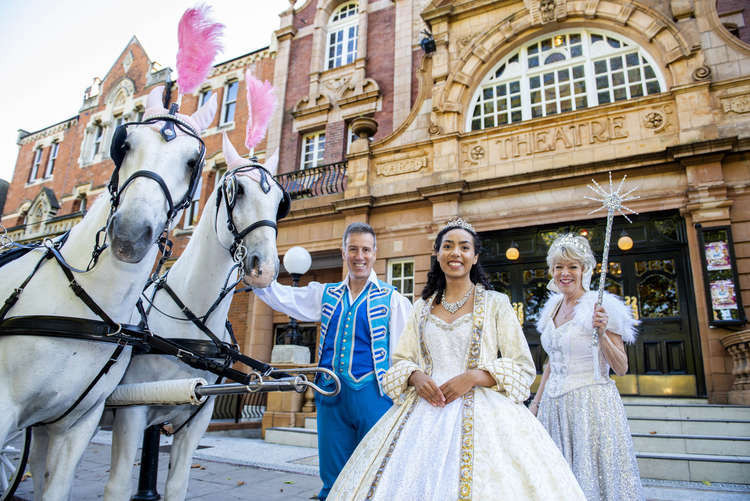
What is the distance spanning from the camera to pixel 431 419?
215 centimetres

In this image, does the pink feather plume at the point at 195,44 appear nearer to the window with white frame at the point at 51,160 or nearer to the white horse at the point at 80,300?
the white horse at the point at 80,300

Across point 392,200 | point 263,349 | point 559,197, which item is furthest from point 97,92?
point 559,197

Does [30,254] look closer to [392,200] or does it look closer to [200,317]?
[200,317]

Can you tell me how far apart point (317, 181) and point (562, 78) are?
7.03 metres

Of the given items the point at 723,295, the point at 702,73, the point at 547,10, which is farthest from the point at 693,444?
the point at 547,10

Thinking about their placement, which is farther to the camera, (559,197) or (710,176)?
(559,197)

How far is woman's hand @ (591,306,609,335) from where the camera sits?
302cm

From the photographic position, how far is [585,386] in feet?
10.2

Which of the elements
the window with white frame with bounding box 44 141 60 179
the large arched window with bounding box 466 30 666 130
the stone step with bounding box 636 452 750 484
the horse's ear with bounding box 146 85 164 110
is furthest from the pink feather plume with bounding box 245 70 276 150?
the window with white frame with bounding box 44 141 60 179

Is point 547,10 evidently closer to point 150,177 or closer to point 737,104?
point 737,104

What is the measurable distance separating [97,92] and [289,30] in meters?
13.5

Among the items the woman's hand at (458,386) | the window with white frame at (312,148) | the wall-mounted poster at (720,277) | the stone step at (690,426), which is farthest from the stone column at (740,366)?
the window with white frame at (312,148)

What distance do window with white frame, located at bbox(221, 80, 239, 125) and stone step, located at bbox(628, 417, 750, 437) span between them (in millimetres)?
16904

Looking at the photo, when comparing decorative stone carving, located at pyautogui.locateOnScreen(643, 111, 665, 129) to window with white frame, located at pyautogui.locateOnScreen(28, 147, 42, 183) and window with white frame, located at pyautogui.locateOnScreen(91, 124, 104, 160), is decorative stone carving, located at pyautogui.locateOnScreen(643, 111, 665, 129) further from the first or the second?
window with white frame, located at pyautogui.locateOnScreen(28, 147, 42, 183)
